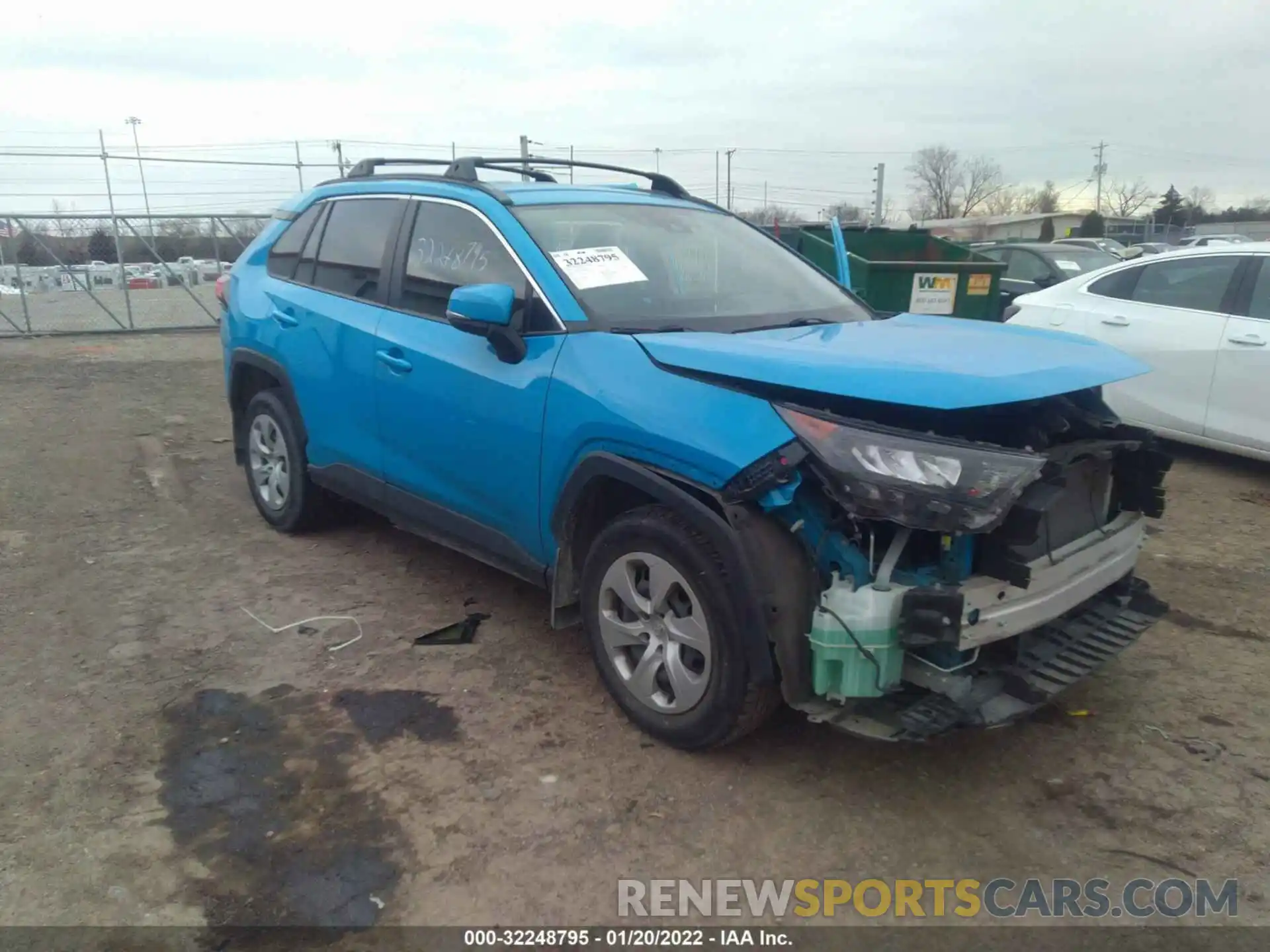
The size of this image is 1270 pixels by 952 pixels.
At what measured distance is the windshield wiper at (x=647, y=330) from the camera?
3.41 m

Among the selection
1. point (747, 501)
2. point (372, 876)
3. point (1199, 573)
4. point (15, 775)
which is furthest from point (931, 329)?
point (15, 775)

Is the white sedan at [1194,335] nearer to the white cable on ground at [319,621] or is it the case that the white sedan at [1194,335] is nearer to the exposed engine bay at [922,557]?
the exposed engine bay at [922,557]

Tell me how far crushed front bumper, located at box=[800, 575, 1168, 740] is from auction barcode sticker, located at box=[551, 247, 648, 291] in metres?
1.71

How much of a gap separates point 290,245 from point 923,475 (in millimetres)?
3811

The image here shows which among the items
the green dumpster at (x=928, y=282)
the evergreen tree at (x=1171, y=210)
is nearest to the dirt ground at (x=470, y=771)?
the green dumpster at (x=928, y=282)

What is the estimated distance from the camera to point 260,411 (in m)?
5.37

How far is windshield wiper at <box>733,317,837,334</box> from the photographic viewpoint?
360 cm

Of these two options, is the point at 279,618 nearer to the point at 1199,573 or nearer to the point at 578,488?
the point at 578,488

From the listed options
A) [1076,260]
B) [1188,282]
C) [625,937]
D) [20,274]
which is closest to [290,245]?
[625,937]

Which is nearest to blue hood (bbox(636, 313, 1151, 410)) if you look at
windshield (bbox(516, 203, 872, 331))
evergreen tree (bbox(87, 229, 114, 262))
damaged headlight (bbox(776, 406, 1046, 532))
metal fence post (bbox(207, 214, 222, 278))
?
damaged headlight (bbox(776, 406, 1046, 532))

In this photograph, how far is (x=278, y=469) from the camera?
5.37 meters

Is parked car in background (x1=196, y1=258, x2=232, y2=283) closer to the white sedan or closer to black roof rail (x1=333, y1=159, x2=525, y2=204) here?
black roof rail (x1=333, y1=159, x2=525, y2=204)

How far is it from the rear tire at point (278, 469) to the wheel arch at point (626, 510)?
6.93 ft

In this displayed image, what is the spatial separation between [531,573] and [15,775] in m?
1.79
